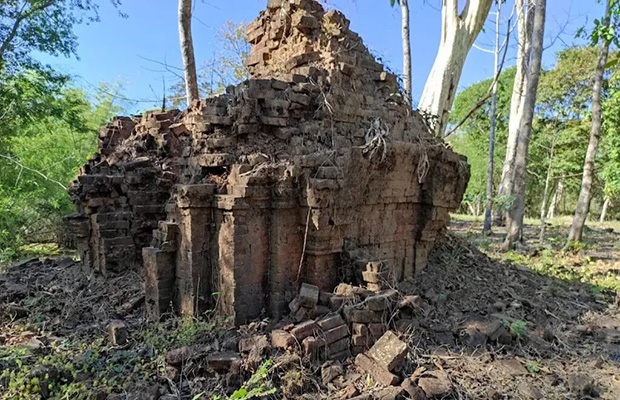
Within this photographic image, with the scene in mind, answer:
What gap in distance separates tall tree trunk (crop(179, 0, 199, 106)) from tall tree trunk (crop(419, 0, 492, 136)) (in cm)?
659

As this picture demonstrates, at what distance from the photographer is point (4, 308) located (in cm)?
571

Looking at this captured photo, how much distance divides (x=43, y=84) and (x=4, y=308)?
424 inches

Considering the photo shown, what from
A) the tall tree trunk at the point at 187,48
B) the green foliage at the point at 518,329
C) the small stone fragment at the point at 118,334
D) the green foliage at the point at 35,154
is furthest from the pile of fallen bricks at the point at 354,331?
the green foliage at the point at 35,154

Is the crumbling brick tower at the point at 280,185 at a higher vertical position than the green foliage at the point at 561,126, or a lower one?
lower

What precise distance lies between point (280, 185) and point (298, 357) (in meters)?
1.98

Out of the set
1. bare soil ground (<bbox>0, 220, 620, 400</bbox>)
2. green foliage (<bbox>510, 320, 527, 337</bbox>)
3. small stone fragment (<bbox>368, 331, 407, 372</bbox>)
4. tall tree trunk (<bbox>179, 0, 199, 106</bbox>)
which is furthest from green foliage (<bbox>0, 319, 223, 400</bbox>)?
tall tree trunk (<bbox>179, 0, 199, 106</bbox>)

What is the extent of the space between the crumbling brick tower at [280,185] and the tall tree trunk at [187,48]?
3566 mm

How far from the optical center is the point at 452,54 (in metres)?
11.7

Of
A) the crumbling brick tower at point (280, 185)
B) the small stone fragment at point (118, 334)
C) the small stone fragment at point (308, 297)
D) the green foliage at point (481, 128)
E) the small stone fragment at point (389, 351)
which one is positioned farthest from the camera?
the green foliage at point (481, 128)

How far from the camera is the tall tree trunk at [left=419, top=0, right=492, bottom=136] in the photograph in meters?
11.7

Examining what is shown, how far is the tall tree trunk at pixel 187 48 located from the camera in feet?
34.2

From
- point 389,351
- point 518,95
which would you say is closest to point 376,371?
point 389,351

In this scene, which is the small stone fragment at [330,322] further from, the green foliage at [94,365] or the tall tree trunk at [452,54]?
the tall tree trunk at [452,54]

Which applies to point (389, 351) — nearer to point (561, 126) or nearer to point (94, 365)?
point (94, 365)
